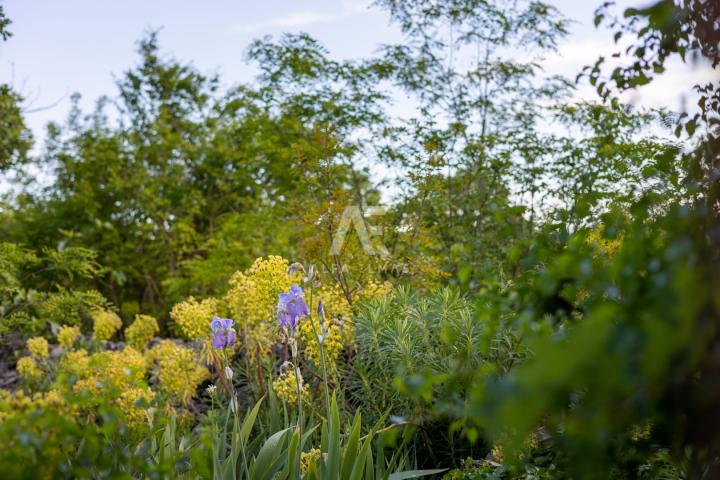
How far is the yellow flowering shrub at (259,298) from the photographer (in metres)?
3.63

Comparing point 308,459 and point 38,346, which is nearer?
point 308,459

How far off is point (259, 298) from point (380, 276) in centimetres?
202

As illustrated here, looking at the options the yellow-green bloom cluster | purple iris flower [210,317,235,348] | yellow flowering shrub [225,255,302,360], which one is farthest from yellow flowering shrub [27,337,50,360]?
the yellow-green bloom cluster

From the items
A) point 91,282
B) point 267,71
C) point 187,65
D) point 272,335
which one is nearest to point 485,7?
point 267,71

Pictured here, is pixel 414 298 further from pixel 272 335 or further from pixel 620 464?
pixel 620 464

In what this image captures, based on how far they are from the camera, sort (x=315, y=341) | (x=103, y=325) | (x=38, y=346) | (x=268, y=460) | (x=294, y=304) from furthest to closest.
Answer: (x=103, y=325), (x=38, y=346), (x=315, y=341), (x=268, y=460), (x=294, y=304)

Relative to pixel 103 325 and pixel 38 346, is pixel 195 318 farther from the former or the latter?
pixel 103 325

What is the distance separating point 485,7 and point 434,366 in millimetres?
5403

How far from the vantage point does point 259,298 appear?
12.6 ft

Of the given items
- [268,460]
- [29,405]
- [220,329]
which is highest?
[220,329]

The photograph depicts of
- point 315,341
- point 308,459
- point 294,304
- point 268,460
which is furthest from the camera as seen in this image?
point 315,341

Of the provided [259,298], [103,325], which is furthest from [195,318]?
[103,325]

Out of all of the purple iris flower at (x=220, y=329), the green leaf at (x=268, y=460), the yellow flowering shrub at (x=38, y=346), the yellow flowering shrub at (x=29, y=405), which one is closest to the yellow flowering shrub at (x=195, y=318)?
the purple iris flower at (x=220, y=329)

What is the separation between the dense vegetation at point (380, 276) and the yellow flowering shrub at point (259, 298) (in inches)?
0.7
